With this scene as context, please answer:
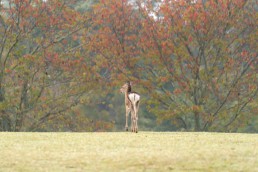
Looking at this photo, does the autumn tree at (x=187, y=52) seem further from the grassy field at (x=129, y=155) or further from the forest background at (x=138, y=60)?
the grassy field at (x=129, y=155)

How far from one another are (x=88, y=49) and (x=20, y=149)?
19924 mm

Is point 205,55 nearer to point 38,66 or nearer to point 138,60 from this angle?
point 138,60

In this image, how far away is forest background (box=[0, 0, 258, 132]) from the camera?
110 feet

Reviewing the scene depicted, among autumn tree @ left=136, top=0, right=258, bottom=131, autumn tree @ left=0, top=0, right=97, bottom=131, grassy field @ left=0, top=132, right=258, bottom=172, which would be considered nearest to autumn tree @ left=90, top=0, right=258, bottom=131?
autumn tree @ left=136, top=0, right=258, bottom=131

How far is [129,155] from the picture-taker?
1456cm

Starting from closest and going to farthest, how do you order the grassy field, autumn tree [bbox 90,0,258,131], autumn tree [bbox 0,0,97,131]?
the grassy field, autumn tree [bbox 90,0,258,131], autumn tree [bbox 0,0,97,131]

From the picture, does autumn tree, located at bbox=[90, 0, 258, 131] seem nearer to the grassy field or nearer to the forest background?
the forest background

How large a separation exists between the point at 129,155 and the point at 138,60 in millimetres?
20311

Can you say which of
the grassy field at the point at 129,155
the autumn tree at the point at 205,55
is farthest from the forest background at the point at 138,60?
the grassy field at the point at 129,155

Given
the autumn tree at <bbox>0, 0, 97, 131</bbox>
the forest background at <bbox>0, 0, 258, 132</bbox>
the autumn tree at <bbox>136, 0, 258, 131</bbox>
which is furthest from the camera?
the autumn tree at <bbox>0, 0, 97, 131</bbox>

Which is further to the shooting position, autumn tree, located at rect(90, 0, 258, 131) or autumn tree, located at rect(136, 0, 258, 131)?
autumn tree, located at rect(90, 0, 258, 131)

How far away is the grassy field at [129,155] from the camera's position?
1325 centimetres

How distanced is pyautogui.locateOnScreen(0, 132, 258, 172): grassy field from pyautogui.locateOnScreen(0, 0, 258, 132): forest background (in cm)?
1532

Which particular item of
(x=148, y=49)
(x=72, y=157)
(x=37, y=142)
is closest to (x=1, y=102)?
(x=148, y=49)
